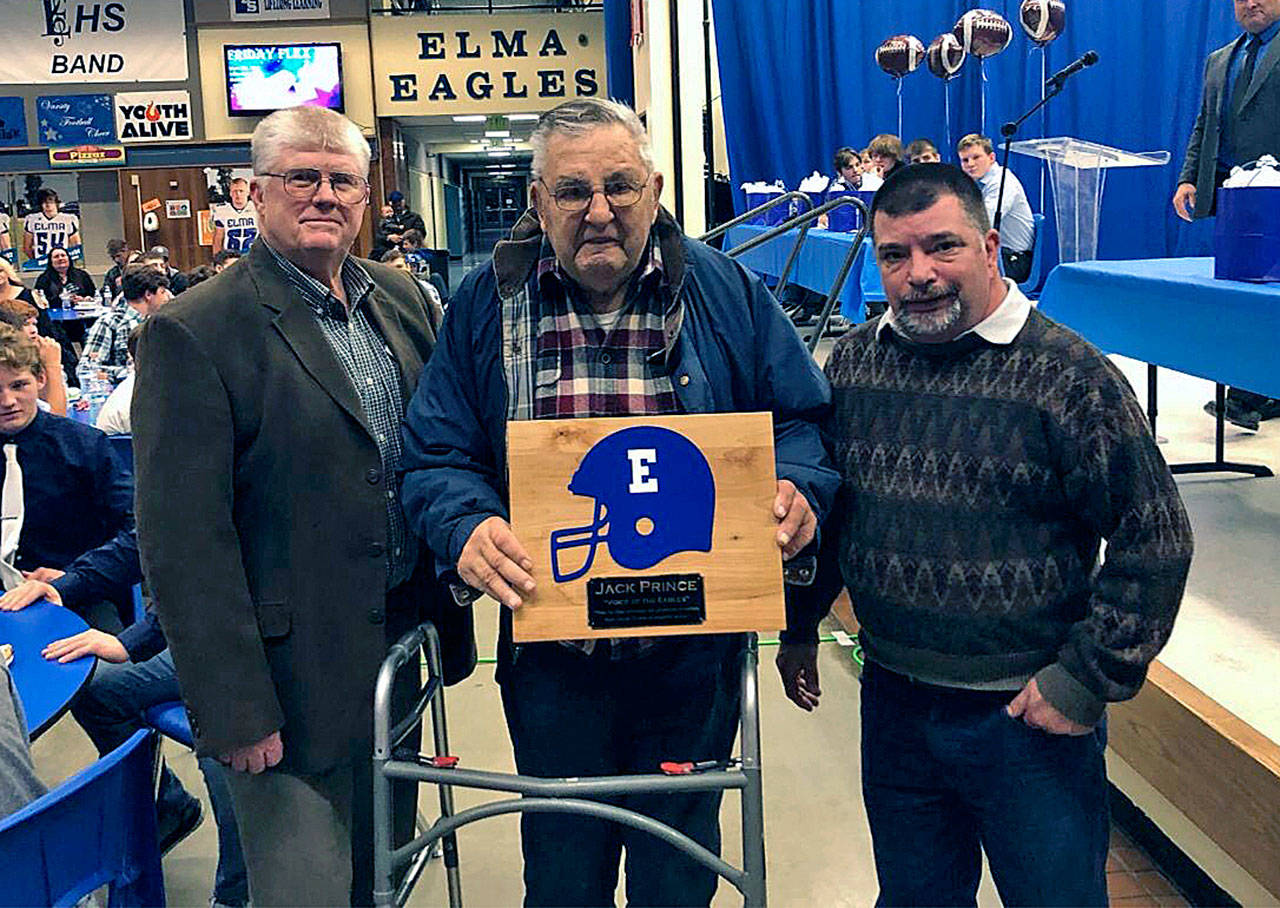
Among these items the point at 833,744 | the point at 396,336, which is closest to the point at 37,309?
the point at 833,744

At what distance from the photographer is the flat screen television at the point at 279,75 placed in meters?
12.8

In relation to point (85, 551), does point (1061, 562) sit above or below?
above

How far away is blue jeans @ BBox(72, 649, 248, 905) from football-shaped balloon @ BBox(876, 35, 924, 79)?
20.8 ft

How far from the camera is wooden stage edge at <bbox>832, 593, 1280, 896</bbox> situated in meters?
1.88

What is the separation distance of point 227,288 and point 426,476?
0.39 m

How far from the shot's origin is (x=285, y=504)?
4.92 ft

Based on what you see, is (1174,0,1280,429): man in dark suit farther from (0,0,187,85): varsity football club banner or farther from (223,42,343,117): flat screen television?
(0,0,187,85): varsity football club banner

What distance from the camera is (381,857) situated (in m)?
1.41

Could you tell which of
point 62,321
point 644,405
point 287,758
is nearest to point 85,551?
point 287,758

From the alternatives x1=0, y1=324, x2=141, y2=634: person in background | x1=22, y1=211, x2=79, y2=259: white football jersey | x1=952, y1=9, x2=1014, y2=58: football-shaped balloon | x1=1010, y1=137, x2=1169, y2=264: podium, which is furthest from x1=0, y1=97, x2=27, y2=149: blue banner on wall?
x1=0, y1=324, x2=141, y2=634: person in background

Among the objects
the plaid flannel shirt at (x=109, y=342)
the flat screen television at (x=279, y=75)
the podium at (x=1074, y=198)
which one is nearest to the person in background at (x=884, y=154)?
the podium at (x=1074, y=198)

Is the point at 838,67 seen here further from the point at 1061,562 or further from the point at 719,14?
the point at 1061,562

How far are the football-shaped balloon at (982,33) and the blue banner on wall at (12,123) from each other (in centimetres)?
1105

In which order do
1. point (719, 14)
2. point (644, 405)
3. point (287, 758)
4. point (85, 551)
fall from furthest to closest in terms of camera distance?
point (719, 14) → point (85, 551) → point (287, 758) → point (644, 405)
